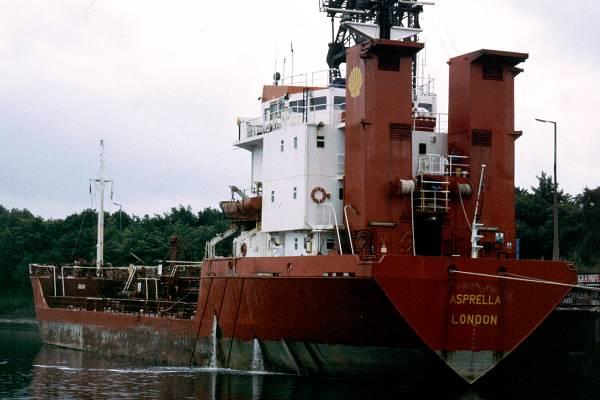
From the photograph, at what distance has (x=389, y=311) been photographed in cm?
2797

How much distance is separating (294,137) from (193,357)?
8.13 m

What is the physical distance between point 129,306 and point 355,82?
17.4 meters

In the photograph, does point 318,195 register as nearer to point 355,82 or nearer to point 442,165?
point 355,82

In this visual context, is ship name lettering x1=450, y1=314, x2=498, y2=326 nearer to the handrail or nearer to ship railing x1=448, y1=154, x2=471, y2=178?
ship railing x1=448, y1=154, x2=471, y2=178

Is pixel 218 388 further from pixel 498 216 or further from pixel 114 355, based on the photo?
pixel 114 355

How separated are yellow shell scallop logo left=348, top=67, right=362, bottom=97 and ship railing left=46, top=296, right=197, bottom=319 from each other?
418 inches

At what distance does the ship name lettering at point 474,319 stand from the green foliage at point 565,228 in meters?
22.9


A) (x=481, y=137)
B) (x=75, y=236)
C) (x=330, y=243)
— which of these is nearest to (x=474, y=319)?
(x=330, y=243)

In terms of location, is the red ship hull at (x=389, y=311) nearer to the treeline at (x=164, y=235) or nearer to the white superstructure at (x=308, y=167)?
the white superstructure at (x=308, y=167)

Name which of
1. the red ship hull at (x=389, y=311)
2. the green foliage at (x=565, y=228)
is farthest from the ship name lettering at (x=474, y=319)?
the green foliage at (x=565, y=228)

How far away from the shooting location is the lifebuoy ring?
31905 mm

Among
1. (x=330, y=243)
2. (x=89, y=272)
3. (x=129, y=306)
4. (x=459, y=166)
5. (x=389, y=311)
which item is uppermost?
(x=459, y=166)

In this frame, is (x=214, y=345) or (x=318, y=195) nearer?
(x=318, y=195)

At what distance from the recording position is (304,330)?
30359mm
